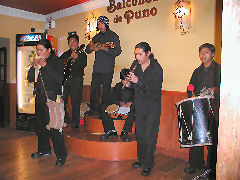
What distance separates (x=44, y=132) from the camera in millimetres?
3578

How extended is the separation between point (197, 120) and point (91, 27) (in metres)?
3.84

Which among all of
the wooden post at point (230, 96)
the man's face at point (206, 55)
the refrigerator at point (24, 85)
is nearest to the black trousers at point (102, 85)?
the man's face at point (206, 55)

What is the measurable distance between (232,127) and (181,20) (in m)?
3.40

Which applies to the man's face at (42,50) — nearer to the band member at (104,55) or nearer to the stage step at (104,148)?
the band member at (104,55)

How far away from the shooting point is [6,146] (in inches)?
171

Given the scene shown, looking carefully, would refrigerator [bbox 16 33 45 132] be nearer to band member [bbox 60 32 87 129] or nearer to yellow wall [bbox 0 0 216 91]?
band member [bbox 60 32 87 129]

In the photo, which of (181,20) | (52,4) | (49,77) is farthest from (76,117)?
(52,4)

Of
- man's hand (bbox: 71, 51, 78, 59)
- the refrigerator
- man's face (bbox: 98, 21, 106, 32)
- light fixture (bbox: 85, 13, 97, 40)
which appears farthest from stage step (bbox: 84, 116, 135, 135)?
light fixture (bbox: 85, 13, 97, 40)

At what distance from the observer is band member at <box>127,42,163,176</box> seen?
298 centimetres

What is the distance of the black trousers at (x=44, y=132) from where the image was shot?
3.27 metres

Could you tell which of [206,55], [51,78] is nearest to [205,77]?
[206,55]

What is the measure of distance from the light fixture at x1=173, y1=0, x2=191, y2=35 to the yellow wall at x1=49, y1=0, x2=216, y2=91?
0.07 metres

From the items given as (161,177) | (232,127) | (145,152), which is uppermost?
(232,127)

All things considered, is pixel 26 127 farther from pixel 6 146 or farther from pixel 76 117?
pixel 76 117
